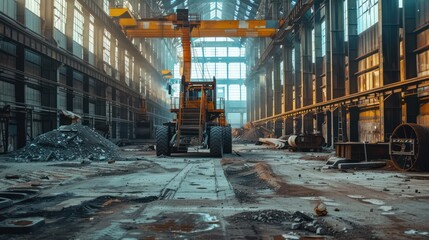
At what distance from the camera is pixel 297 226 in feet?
13.4

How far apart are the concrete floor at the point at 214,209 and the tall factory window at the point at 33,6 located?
1300cm

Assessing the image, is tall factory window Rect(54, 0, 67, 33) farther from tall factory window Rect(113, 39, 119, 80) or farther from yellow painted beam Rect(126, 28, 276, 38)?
tall factory window Rect(113, 39, 119, 80)

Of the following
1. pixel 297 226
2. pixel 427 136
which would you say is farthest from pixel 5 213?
pixel 427 136

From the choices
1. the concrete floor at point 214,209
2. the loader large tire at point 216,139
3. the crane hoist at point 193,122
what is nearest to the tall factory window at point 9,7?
the crane hoist at point 193,122

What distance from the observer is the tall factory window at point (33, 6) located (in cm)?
1866

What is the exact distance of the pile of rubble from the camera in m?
14.6

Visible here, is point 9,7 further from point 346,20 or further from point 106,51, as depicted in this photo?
point 346,20

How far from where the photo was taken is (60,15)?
2234 centimetres

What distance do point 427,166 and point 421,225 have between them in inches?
280

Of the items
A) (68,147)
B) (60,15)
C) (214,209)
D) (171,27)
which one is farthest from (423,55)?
(171,27)

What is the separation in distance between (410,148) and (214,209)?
7.94 m

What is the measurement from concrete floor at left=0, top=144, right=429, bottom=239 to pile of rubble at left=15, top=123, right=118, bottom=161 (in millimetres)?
6278

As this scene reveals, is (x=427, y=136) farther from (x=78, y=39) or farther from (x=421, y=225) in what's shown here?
(x=78, y=39)

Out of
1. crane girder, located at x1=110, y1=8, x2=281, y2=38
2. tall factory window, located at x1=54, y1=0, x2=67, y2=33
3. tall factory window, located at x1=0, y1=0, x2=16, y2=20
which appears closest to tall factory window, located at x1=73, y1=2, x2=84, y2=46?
tall factory window, located at x1=54, y1=0, x2=67, y2=33
